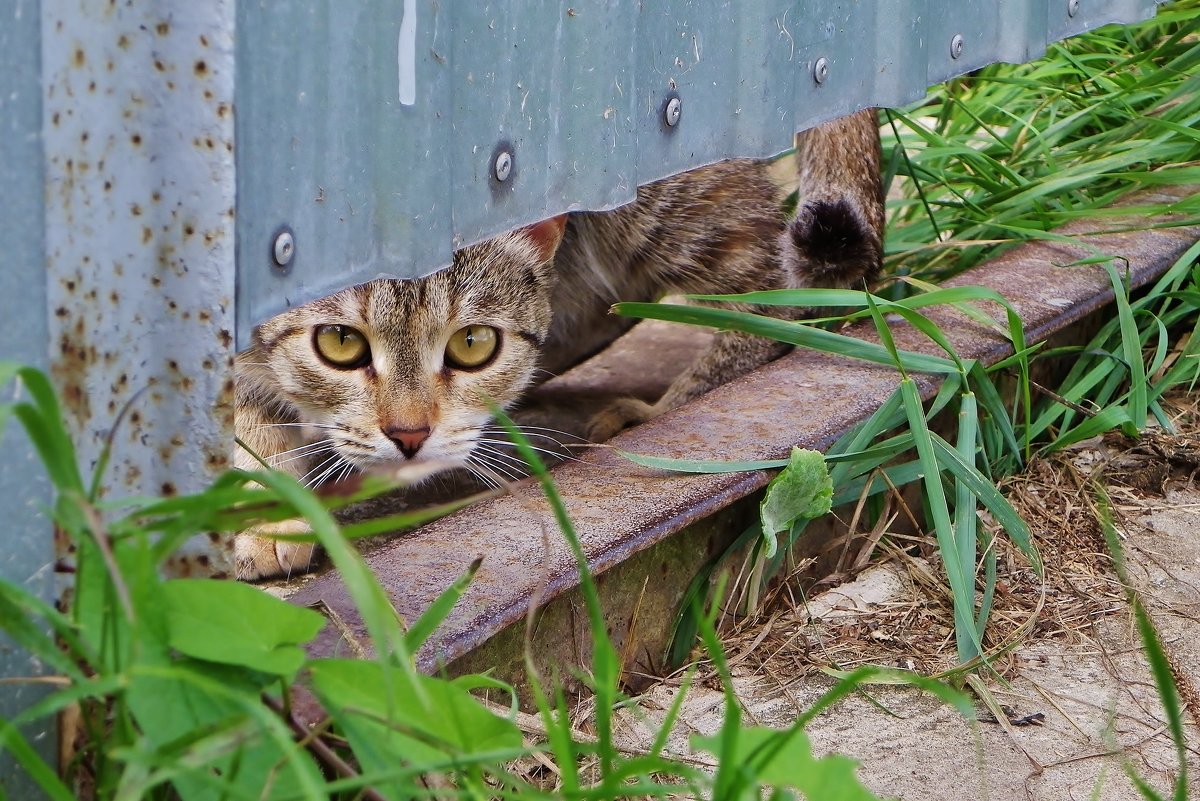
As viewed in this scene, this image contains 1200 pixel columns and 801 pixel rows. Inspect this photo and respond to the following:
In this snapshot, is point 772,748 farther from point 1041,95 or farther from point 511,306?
point 1041,95

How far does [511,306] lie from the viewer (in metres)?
2.77

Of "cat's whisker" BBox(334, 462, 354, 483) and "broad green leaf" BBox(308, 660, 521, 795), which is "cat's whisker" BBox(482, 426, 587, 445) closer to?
"cat's whisker" BBox(334, 462, 354, 483)

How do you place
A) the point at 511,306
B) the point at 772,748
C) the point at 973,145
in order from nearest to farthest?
the point at 772,748, the point at 511,306, the point at 973,145

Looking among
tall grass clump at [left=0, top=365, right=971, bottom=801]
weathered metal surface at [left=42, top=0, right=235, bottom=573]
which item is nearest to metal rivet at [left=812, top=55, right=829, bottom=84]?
weathered metal surface at [left=42, top=0, right=235, bottom=573]

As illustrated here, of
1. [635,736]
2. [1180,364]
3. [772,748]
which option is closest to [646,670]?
[635,736]

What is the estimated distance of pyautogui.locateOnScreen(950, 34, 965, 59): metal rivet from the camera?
3.21m

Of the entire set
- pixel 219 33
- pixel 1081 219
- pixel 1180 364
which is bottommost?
pixel 1180 364

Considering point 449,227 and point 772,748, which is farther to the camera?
point 449,227

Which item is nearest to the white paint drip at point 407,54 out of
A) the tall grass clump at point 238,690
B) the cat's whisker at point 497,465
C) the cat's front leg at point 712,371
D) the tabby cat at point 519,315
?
the tall grass clump at point 238,690

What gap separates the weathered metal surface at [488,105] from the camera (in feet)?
5.28

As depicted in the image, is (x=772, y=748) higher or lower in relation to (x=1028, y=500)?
higher

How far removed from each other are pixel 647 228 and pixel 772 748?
195 centimetres

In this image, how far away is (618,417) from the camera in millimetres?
3008

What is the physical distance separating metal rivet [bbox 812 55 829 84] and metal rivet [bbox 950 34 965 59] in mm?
560
